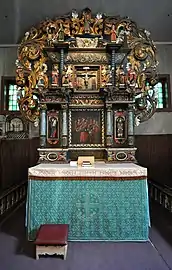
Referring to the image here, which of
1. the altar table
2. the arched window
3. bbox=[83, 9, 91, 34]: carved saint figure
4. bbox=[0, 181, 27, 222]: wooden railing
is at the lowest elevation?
bbox=[0, 181, 27, 222]: wooden railing

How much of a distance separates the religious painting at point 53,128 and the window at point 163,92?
3.61 meters

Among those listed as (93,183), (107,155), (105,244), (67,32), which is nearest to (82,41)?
(67,32)

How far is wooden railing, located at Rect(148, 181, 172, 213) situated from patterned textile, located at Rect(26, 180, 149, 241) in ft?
5.25

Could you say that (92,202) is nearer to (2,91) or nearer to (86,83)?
(86,83)

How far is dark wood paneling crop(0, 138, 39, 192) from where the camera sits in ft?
24.3

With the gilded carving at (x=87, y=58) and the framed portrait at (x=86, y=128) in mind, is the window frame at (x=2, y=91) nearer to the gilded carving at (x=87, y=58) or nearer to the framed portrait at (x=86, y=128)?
the gilded carving at (x=87, y=58)

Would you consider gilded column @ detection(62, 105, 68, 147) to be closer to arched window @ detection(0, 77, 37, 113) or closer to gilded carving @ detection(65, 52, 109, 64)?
gilded carving @ detection(65, 52, 109, 64)

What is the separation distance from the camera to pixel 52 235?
321cm

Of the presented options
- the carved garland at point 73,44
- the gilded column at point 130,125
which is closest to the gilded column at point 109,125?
the gilded column at point 130,125

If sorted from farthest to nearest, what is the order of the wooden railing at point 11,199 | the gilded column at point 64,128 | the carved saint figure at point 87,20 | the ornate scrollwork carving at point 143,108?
the carved saint figure at point 87,20 → the ornate scrollwork carving at point 143,108 → the gilded column at point 64,128 → the wooden railing at point 11,199

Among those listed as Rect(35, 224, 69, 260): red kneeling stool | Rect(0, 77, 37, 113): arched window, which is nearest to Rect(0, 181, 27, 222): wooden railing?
Rect(35, 224, 69, 260): red kneeling stool

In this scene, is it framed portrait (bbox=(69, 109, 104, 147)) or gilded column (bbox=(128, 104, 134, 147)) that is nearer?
gilded column (bbox=(128, 104, 134, 147))

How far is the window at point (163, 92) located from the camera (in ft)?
25.2

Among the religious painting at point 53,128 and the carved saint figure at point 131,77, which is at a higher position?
the carved saint figure at point 131,77
